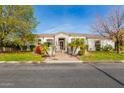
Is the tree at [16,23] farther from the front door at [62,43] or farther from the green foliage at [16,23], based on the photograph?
the front door at [62,43]

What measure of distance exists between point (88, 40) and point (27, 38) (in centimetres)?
1566

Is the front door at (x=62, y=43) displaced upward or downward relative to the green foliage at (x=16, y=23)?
downward

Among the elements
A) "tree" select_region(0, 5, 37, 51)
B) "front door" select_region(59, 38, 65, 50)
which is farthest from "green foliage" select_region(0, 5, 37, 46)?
"front door" select_region(59, 38, 65, 50)

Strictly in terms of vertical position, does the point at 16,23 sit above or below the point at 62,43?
above

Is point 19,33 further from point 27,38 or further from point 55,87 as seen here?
point 55,87

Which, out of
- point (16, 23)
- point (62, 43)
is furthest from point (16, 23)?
point (62, 43)

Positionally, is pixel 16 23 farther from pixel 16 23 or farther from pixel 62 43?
pixel 62 43

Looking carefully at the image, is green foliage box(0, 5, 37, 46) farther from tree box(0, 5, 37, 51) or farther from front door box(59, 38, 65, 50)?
front door box(59, 38, 65, 50)

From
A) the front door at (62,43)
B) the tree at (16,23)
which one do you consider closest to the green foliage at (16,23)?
the tree at (16,23)

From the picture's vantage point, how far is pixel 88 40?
4372 cm

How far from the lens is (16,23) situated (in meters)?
28.3

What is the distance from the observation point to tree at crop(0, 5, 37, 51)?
93.6ft

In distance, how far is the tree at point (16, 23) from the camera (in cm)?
2853

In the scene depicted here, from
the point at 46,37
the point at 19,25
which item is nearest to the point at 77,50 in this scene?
the point at 19,25
